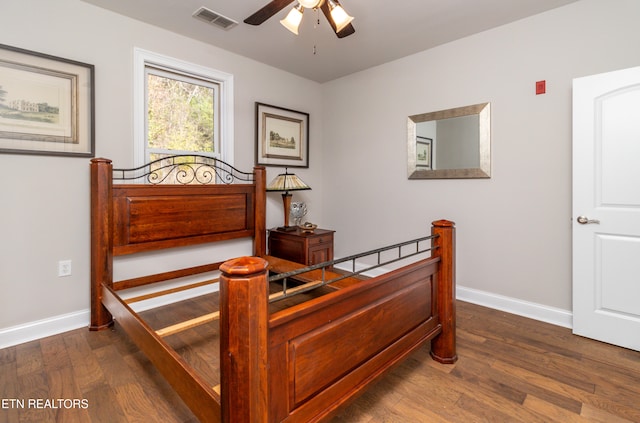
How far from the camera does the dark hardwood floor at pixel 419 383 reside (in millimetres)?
1579

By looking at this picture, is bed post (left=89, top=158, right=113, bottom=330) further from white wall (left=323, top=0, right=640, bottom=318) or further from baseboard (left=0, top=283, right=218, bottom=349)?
white wall (left=323, top=0, right=640, bottom=318)

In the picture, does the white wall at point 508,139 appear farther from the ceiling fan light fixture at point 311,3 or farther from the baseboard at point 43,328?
the baseboard at point 43,328

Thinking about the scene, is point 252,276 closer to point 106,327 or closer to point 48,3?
point 106,327

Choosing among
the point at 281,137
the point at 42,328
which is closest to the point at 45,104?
the point at 42,328

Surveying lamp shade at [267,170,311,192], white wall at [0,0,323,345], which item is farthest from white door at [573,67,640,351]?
white wall at [0,0,323,345]

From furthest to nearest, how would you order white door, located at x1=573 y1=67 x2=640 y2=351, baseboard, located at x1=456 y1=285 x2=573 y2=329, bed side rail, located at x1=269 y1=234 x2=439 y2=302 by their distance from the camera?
baseboard, located at x1=456 y1=285 x2=573 y2=329 < white door, located at x1=573 y1=67 x2=640 y2=351 < bed side rail, located at x1=269 y1=234 x2=439 y2=302

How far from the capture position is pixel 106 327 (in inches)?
98.6

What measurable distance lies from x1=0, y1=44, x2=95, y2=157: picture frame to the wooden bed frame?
1.02 feet

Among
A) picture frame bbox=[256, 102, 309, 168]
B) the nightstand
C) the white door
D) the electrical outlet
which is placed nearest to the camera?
the white door

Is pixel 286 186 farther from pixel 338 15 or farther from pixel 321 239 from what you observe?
pixel 338 15

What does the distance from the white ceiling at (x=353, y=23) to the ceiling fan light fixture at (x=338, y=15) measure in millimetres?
599

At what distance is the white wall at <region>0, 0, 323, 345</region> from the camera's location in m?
2.24

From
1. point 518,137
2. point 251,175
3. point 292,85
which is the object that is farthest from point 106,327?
point 518,137

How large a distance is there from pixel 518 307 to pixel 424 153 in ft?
5.62
